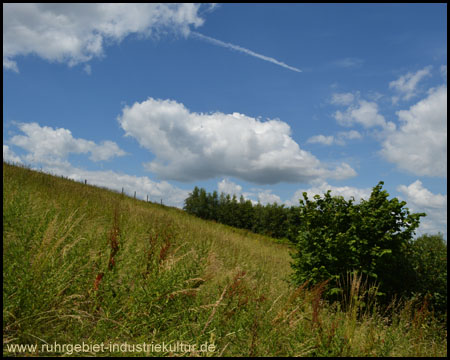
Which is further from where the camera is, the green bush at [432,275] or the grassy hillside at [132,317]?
the green bush at [432,275]

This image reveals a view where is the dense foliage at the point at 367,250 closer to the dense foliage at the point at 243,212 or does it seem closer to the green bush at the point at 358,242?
the green bush at the point at 358,242

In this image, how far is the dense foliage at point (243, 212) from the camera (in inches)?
1885

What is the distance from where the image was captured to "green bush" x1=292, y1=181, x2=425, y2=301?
644 centimetres

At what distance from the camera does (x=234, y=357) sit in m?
3.02

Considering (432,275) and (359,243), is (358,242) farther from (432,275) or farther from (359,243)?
(432,275)

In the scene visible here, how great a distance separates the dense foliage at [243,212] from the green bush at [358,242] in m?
32.8

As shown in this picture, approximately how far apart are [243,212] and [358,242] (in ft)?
167

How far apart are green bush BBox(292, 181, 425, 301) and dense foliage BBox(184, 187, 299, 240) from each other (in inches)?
1289

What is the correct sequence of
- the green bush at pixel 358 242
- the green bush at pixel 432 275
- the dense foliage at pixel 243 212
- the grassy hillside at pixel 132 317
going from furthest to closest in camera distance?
the dense foliage at pixel 243 212 → the green bush at pixel 432 275 → the green bush at pixel 358 242 → the grassy hillside at pixel 132 317

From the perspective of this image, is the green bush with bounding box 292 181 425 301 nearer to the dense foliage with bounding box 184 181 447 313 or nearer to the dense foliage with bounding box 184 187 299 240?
the dense foliage with bounding box 184 181 447 313

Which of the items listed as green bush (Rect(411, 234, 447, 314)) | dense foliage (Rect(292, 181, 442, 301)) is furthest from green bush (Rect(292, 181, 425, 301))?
green bush (Rect(411, 234, 447, 314))

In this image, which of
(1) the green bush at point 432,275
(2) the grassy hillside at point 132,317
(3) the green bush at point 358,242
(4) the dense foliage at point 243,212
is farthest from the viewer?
(4) the dense foliage at point 243,212

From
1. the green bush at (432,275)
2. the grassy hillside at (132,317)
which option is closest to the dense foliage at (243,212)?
the green bush at (432,275)

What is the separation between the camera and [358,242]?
6.45 m
